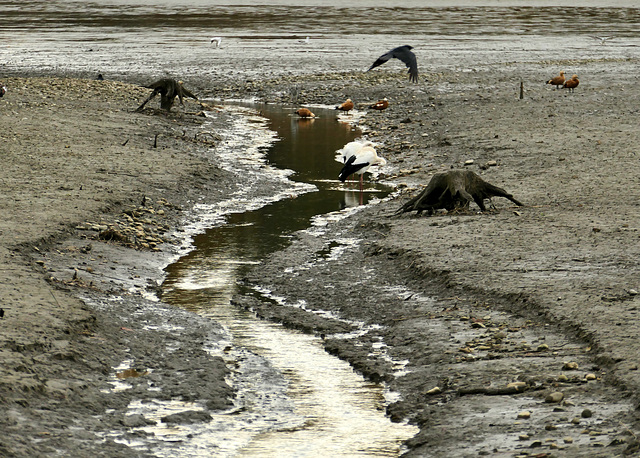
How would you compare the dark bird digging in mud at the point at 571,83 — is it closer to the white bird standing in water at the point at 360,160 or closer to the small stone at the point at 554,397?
the white bird standing in water at the point at 360,160

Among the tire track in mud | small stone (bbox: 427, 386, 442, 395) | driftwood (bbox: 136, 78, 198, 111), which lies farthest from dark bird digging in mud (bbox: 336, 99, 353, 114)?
small stone (bbox: 427, 386, 442, 395)

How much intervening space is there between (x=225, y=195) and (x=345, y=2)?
197 ft

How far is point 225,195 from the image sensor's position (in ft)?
51.2

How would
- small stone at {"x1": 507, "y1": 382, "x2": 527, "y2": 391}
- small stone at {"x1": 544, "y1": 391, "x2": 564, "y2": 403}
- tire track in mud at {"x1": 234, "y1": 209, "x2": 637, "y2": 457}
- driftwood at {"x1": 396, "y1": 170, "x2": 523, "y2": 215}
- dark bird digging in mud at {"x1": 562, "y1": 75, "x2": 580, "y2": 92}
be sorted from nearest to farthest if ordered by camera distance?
tire track in mud at {"x1": 234, "y1": 209, "x2": 637, "y2": 457}
small stone at {"x1": 544, "y1": 391, "x2": 564, "y2": 403}
small stone at {"x1": 507, "y1": 382, "x2": 527, "y2": 391}
driftwood at {"x1": 396, "y1": 170, "x2": 523, "y2": 215}
dark bird digging in mud at {"x1": 562, "y1": 75, "x2": 580, "y2": 92}

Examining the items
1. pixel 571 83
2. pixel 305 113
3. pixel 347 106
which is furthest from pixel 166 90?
pixel 571 83

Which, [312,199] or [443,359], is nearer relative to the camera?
[443,359]

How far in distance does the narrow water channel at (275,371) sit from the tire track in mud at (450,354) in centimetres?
21

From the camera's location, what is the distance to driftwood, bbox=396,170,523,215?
13008 millimetres

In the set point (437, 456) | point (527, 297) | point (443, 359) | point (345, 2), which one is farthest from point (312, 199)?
point (345, 2)

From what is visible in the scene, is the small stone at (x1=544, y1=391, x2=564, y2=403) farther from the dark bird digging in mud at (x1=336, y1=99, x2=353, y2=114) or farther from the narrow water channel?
the dark bird digging in mud at (x1=336, y1=99, x2=353, y2=114)

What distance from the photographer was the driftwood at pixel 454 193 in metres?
13.0

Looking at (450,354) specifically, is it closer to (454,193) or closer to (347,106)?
(454,193)

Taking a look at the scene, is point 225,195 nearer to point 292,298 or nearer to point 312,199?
point 312,199

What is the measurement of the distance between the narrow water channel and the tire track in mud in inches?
8.1
